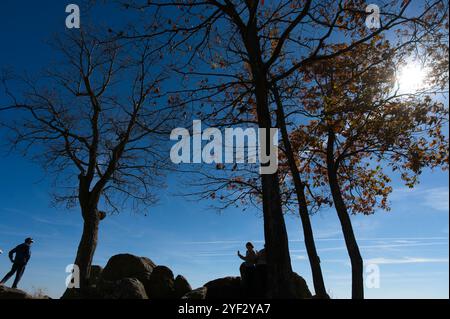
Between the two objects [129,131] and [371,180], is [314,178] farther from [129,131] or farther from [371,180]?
[129,131]

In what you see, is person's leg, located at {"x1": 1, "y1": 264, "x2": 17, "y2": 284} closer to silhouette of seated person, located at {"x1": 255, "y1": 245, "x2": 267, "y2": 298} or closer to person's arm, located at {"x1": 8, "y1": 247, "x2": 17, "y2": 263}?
person's arm, located at {"x1": 8, "y1": 247, "x2": 17, "y2": 263}

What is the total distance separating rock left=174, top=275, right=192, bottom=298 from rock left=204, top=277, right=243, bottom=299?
84 cm

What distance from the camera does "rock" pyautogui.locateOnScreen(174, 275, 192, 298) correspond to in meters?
13.8

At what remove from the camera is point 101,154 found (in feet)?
64.1

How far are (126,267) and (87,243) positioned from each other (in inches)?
99.8

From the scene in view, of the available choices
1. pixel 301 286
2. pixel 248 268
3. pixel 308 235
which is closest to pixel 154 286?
pixel 248 268

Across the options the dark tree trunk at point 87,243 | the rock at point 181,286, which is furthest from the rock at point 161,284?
the dark tree trunk at point 87,243

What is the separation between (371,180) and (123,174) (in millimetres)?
12355

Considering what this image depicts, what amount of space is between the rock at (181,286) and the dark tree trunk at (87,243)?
473 cm

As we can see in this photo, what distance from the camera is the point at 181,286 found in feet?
45.6

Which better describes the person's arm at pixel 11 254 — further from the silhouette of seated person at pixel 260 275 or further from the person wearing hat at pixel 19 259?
the silhouette of seated person at pixel 260 275

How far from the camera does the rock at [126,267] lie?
1522 cm

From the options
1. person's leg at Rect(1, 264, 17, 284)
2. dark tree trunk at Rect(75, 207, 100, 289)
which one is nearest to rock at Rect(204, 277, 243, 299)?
dark tree trunk at Rect(75, 207, 100, 289)

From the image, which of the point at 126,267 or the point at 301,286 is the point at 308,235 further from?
the point at 126,267
